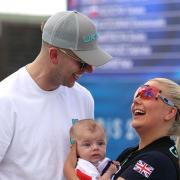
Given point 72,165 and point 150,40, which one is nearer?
point 72,165

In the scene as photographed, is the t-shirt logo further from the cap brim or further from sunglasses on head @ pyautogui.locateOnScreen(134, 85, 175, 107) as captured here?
the cap brim

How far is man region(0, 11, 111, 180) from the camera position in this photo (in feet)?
10.7

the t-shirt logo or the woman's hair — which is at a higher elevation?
the woman's hair

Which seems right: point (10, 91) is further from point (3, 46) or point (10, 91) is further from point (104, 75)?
point (3, 46)

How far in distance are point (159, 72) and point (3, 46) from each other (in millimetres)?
4879

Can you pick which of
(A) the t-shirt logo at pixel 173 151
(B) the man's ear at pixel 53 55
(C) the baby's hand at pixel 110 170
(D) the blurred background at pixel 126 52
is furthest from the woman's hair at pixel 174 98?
(D) the blurred background at pixel 126 52

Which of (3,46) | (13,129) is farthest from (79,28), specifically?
(3,46)

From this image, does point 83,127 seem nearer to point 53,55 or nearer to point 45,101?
point 45,101

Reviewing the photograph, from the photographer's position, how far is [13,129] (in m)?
3.26

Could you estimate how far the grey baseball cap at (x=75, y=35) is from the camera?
131 inches

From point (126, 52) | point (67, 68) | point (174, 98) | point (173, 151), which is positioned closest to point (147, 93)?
point (174, 98)

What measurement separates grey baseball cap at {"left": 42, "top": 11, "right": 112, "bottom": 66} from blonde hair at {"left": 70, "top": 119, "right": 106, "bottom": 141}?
1.14 ft

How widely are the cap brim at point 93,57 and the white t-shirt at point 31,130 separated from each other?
0.26 meters

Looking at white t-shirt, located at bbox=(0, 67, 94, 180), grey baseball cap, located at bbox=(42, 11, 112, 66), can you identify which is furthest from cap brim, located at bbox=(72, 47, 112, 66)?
white t-shirt, located at bbox=(0, 67, 94, 180)
